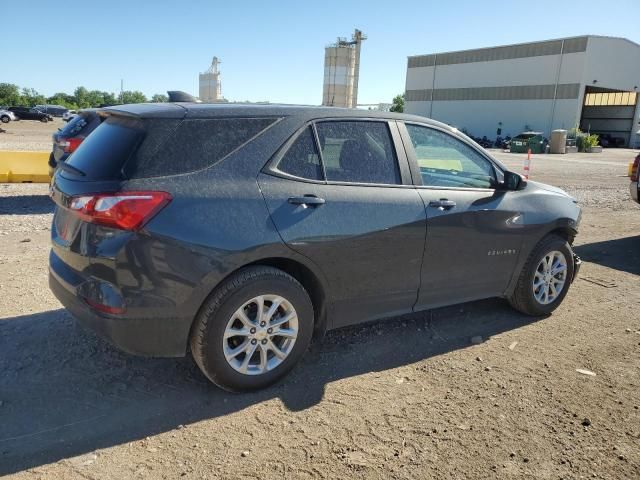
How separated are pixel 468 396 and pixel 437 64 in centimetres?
7577

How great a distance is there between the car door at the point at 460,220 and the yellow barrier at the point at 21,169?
333 inches

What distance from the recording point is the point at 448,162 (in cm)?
443

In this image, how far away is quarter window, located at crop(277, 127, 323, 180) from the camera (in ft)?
11.3

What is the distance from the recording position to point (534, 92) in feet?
202

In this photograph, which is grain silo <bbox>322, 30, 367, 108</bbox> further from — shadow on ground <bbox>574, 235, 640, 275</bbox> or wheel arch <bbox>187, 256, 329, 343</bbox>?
wheel arch <bbox>187, 256, 329, 343</bbox>

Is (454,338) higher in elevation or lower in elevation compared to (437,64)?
lower

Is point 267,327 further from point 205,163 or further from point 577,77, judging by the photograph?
point 577,77

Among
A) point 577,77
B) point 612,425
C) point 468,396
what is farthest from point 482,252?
point 577,77

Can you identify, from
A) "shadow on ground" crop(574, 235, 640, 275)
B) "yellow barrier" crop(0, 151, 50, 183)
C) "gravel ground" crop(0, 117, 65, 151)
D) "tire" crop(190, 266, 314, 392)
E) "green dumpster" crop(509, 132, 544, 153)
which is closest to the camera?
"tire" crop(190, 266, 314, 392)

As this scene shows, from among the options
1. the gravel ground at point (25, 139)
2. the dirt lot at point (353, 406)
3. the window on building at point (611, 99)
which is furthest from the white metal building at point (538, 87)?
the dirt lot at point (353, 406)

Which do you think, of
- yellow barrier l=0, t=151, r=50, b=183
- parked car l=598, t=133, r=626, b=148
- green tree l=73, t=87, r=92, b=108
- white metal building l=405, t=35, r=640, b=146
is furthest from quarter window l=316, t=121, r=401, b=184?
green tree l=73, t=87, r=92, b=108

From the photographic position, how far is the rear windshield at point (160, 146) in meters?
3.03

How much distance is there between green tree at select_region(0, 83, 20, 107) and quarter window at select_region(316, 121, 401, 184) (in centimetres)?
8798

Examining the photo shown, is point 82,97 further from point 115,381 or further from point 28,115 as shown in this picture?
point 115,381
